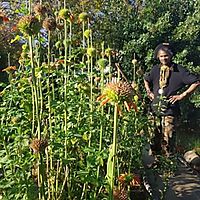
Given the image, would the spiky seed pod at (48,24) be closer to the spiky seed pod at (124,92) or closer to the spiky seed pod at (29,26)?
the spiky seed pod at (29,26)

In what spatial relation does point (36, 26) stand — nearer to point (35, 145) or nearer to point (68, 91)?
point (35, 145)


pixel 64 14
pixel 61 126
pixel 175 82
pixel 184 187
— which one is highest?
pixel 64 14

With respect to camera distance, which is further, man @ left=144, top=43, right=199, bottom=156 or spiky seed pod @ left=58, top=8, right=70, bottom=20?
man @ left=144, top=43, right=199, bottom=156

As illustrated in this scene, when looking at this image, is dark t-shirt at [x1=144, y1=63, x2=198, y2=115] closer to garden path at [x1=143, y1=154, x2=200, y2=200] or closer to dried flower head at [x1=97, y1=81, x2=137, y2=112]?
garden path at [x1=143, y1=154, x2=200, y2=200]

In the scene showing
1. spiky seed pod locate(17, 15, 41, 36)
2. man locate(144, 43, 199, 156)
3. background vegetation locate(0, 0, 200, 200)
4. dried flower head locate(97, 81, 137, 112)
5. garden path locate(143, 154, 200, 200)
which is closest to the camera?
dried flower head locate(97, 81, 137, 112)

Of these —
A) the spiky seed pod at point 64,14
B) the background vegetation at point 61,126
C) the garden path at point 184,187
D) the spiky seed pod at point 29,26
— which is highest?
the spiky seed pod at point 64,14

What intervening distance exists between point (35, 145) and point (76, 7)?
252 inches

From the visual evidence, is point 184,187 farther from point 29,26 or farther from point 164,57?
point 29,26

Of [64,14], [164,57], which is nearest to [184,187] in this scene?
[164,57]


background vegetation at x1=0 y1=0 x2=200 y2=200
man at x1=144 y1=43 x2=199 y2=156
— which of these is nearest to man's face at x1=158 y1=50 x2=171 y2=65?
man at x1=144 y1=43 x2=199 y2=156

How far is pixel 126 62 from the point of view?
774 centimetres

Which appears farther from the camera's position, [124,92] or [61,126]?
[61,126]

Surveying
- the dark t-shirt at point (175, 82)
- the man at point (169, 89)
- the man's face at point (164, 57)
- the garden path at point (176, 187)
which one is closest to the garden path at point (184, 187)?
the garden path at point (176, 187)

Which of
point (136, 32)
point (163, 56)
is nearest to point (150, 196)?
point (163, 56)
